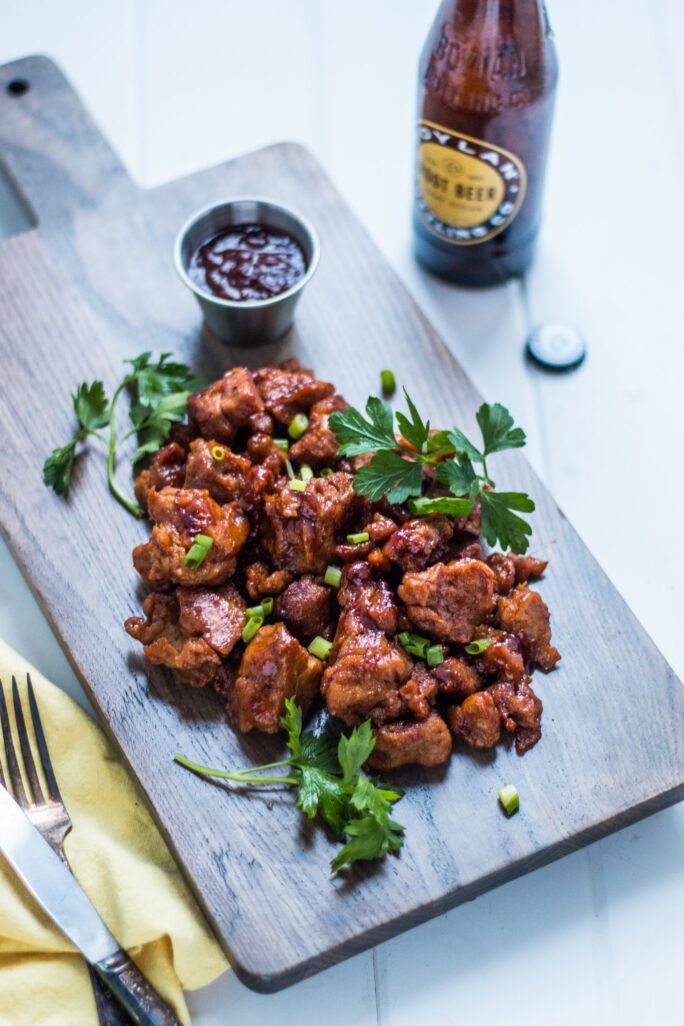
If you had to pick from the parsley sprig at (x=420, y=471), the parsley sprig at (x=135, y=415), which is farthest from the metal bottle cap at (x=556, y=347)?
the parsley sprig at (x=135, y=415)

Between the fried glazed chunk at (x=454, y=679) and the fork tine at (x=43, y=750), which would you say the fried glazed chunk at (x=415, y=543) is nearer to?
the fried glazed chunk at (x=454, y=679)

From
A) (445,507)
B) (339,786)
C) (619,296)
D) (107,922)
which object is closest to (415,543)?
(445,507)

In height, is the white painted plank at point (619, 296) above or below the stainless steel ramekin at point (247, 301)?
below

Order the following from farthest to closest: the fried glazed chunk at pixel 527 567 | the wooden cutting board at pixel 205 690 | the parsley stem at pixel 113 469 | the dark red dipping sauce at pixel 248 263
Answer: the dark red dipping sauce at pixel 248 263, the parsley stem at pixel 113 469, the fried glazed chunk at pixel 527 567, the wooden cutting board at pixel 205 690

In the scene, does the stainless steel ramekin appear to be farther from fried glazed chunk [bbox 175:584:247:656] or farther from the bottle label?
fried glazed chunk [bbox 175:584:247:656]

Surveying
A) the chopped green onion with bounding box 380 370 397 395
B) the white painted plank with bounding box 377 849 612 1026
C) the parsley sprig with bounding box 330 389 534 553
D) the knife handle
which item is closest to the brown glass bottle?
the chopped green onion with bounding box 380 370 397 395

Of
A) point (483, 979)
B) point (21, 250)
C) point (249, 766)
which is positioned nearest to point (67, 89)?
point (21, 250)

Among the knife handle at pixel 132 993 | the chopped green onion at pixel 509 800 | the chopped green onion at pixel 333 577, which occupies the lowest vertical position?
the knife handle at pixel 132 993

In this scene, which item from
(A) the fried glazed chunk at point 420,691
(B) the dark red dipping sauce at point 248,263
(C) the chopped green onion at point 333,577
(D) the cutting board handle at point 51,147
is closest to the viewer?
(A) the fried glazed chunk at point 420,691

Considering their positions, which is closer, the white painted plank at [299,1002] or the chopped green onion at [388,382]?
the white painted plank at [299,1002]
